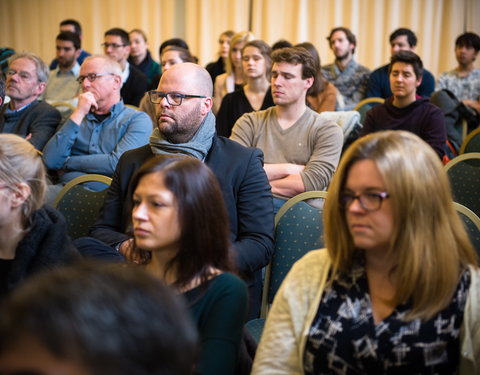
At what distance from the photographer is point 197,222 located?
1478 mm

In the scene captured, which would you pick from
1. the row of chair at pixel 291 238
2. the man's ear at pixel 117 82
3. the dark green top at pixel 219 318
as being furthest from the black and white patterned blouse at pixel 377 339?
the man's ear at pixel 117 82

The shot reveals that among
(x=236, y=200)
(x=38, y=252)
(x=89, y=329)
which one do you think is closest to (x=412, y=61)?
(x=236, y=200)

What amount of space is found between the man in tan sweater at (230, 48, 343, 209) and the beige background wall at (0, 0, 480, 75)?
12.3 ft

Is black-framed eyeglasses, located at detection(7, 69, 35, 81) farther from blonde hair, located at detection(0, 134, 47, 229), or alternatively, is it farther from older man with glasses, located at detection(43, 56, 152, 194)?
blonde hair, located at detection(0, 134, 47, 229)

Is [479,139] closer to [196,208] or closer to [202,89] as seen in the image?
[202,89]

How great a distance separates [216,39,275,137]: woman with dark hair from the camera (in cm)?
385

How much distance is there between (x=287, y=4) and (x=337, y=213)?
598cm

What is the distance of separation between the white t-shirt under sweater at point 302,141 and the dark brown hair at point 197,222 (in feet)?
4.36

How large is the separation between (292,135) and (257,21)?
14.5 ft

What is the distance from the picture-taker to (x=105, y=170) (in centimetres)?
321

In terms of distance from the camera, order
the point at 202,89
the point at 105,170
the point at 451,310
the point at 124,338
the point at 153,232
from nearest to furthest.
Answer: the point at 124,338 → the point at 451,310 → the point at 153,232 → the point at 202,89 → the point at 105,170

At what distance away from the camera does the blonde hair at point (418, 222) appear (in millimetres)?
1264

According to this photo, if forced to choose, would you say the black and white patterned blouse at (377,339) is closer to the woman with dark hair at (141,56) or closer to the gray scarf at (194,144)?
the gray scarf at (194,144)

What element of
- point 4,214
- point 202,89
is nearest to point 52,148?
point 202,89
